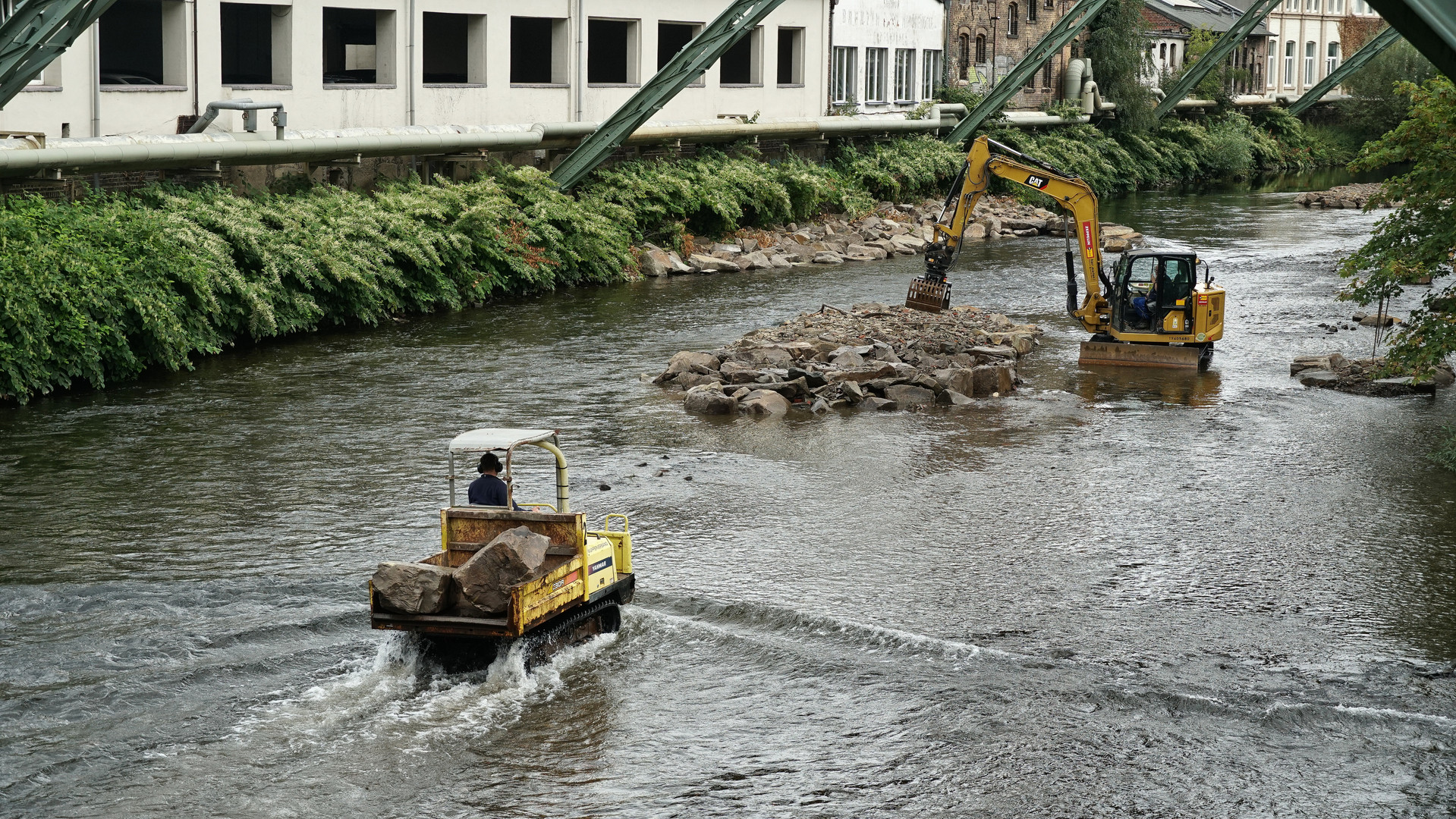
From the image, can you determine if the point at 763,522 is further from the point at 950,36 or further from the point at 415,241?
the point at 950,36

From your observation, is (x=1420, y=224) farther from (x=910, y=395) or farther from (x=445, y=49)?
(x=445, y=49)

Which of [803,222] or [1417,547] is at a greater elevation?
[803,222]

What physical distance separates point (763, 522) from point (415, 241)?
51.0ft

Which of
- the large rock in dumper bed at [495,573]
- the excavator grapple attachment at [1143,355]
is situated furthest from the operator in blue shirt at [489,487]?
the excavator grapple attachment at [1143,355]

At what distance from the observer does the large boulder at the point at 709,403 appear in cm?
2208

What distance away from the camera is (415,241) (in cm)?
2994

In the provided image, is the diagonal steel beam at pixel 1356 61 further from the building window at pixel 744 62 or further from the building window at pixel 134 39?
the building window at pixel 134 39

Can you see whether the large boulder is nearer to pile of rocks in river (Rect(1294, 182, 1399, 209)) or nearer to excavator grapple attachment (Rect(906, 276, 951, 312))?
excavator grapple attachment (Rect(906, 276, 951, 312))

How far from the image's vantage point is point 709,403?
22109 millimetres

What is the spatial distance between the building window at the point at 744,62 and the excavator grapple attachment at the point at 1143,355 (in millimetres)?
22049

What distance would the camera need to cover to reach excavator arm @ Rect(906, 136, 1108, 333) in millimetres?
26453

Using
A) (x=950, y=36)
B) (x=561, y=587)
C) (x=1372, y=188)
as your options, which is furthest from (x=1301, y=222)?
(x=561, y=587)

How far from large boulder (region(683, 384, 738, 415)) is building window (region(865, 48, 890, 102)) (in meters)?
34.2

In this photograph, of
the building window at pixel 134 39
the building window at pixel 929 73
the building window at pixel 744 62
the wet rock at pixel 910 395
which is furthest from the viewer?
the building window at pixel 929 73
